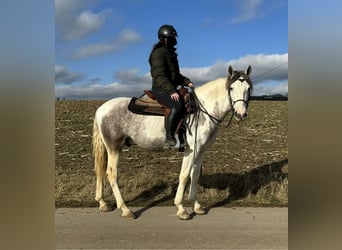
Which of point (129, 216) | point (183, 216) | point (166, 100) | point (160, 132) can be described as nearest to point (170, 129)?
point (160, 132)

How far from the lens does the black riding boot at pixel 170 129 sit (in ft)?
17.5

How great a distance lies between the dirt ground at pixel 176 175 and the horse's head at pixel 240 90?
3.15 feet

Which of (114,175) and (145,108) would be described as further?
(114,175)

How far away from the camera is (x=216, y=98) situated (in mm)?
5574

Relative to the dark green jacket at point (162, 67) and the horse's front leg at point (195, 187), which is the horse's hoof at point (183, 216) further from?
the dark green jacket at point (162, 67)

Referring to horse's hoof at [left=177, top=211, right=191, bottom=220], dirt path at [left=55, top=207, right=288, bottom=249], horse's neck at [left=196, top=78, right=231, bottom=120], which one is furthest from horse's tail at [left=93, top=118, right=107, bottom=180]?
horse's neck at [left=196, top=78, right=231, bottom=120]

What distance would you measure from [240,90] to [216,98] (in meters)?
0.61

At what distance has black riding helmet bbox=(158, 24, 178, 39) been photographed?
526cm

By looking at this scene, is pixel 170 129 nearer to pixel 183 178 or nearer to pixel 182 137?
pixel 182 137
